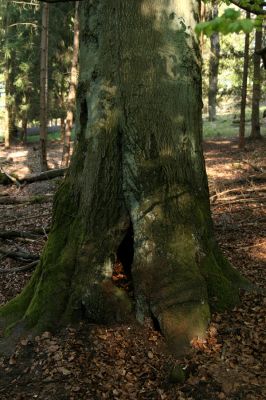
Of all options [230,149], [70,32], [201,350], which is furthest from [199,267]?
[70,32]

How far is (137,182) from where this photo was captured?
14.4ft

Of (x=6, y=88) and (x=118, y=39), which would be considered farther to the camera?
(x=6, y=88)

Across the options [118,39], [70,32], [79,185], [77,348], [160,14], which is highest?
[70,32]

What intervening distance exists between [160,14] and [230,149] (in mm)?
16348

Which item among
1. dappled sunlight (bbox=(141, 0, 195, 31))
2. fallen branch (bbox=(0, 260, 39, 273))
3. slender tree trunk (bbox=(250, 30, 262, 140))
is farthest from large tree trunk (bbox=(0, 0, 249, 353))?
slender tree trunk (bbox=(250, 30, 262, 140))

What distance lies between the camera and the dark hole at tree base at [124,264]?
15.2ft

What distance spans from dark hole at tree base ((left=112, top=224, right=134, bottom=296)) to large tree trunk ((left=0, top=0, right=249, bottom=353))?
4.7 inches

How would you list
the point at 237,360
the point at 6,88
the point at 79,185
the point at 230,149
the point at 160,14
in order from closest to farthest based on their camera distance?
the point at 237,360
the point at 160,14
the point at 79,185
the point at 230,149
the point at 6,88

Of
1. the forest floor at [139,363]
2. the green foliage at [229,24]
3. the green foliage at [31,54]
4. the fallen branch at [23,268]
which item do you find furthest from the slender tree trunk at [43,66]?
the green foliage at [229,24]

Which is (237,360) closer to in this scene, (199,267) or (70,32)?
(199,267)

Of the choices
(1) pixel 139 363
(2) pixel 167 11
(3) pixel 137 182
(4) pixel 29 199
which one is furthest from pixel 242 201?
(4) pixel 29 199

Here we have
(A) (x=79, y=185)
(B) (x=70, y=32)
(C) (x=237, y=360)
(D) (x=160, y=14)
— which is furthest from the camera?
(B) (x=70, y=32)

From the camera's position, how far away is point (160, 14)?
437cm

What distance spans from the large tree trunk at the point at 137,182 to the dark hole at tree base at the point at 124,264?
0.12 meters
